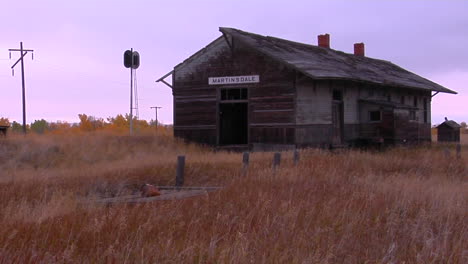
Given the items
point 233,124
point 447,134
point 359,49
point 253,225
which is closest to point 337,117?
point 233,124

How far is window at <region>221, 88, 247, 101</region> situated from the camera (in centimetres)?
2288

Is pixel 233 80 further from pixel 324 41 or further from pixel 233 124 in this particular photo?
pixel 324 41

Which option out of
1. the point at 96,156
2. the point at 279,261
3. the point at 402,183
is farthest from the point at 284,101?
the point at 279,261

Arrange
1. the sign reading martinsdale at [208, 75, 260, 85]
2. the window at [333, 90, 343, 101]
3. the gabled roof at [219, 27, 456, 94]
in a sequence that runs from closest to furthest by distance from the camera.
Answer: the gabled roof at [219, 27, 456, 94]
the sign reading martinsdale at [208, 75, 260, 85]
the window at [333, 90, 343, 101]

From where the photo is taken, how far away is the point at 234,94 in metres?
23.6

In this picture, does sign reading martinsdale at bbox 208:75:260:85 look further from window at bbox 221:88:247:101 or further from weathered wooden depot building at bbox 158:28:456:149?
window at bbox 221:88:247:101

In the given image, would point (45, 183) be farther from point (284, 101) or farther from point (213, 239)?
point (284, 101)

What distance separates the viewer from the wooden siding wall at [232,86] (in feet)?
70.9

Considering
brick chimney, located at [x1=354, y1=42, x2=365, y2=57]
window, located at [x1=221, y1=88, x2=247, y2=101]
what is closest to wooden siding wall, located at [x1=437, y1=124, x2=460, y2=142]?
brick chimney, located at [x1=354, y1=42, x2=365, y2=57]

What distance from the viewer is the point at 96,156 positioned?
65.5ft

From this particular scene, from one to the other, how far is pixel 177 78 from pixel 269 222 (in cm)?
1831

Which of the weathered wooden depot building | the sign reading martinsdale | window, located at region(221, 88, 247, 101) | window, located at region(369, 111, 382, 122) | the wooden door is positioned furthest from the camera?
window, located at region(369, 111, 382, 122)

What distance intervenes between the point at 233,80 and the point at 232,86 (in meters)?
0.29

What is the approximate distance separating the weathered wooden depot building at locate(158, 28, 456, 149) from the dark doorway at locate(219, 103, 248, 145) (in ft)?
0.15
